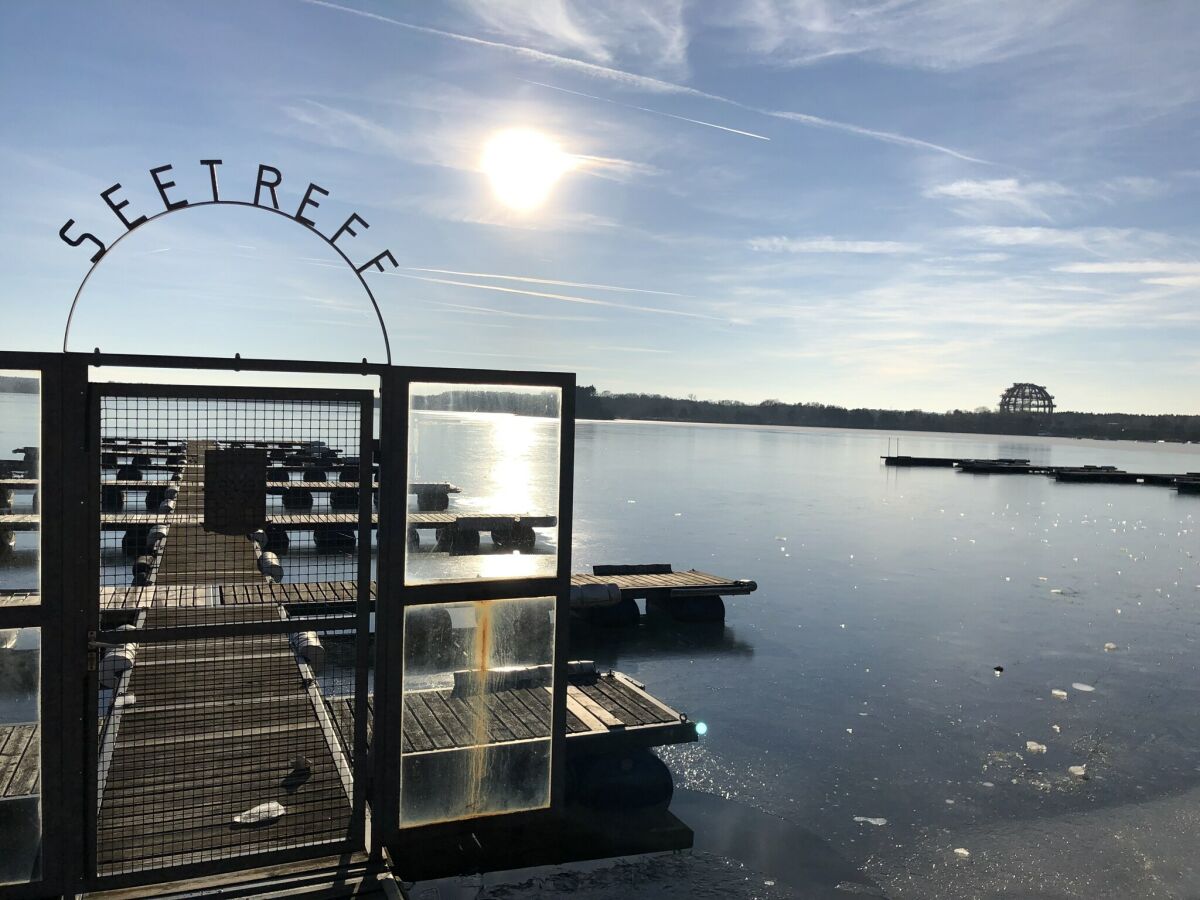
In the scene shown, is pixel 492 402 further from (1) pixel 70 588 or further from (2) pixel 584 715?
(2) pixel 584 715

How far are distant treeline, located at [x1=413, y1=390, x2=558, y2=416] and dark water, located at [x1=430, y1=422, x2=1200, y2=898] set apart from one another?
5609 millimetres

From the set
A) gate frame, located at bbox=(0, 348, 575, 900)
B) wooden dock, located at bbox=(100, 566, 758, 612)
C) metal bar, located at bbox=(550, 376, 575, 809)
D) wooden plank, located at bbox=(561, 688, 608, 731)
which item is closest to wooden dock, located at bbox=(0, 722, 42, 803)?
gate frame, located at bbox=(0, 348, 575, 900)

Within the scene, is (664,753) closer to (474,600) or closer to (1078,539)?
(474,600)

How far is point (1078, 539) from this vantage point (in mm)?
43969

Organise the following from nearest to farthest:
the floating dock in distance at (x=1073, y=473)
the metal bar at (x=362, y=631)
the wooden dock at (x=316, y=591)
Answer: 1. the metal bar at (x=362, y=631)
2. the wooden dock at (x=316, y=591)
3. the floating dock in distance at (x=1073, y=473)

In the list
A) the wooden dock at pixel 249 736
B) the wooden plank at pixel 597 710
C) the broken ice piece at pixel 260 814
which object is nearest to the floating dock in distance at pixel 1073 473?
the wooden plank at pixel 597 710

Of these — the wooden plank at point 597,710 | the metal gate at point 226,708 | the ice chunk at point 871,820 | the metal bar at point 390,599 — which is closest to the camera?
the metal gate at point 226,708

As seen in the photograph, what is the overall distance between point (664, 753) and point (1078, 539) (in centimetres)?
3807

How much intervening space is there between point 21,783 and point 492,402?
3.79 m

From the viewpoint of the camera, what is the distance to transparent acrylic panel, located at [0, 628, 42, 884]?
5.35 m

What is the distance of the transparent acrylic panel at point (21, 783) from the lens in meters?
5.35

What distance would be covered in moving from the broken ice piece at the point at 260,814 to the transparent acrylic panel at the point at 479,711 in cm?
111

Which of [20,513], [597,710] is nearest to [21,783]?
[20,513]

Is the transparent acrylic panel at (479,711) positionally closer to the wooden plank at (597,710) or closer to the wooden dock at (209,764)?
the wooden dock at (209,764)
